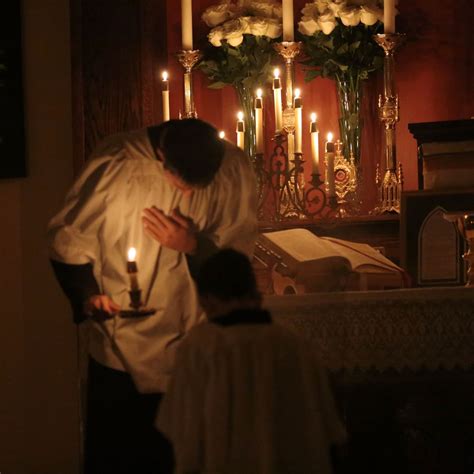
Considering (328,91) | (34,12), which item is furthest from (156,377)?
(328,91)

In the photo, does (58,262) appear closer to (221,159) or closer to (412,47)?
(221,159)

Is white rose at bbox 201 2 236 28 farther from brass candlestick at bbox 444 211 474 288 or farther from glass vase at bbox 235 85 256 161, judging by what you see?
brass candlestick at bbox 444 211 474 288

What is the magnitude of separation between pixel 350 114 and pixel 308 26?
296 millimetres

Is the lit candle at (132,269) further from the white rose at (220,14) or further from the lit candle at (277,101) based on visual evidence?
the white rose at (220,14)

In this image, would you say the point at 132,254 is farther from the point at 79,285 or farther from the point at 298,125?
the point at 298,125

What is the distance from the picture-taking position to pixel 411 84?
13.9 feet

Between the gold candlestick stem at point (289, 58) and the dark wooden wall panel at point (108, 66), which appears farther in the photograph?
the gold candlestick stem at point (289, 58)

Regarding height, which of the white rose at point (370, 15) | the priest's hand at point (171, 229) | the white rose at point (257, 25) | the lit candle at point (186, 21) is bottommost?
the priest's hand at point (171, 229)

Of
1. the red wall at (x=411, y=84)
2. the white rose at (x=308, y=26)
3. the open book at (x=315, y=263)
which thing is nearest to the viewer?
the open book at (x=315, y=263)

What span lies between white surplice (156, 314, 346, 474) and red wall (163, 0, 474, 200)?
191 cm

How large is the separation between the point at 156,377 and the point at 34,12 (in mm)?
1015

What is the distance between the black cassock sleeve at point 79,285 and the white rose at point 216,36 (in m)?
1.58

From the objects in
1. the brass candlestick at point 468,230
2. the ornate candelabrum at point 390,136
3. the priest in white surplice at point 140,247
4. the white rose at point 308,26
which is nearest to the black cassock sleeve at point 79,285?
the priest in white surplice at point 140,247

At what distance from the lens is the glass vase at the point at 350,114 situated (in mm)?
3971
